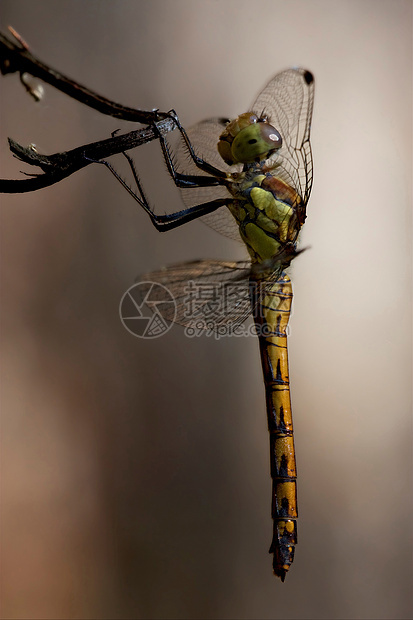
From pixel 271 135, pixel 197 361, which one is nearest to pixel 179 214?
pixel 271 135

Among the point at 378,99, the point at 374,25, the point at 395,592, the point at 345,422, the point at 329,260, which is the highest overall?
the point at 374,25

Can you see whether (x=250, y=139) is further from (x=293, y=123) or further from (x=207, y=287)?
(x=207, y=287)

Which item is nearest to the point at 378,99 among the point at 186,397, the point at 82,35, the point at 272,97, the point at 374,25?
the point at 374,25

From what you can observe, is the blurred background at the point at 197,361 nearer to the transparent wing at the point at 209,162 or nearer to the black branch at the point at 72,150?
the transparent wing at the point at 209,162

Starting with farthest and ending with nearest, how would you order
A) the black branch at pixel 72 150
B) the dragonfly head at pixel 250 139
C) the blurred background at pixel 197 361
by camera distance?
the blurred background at pixel 197 361
the dragonfly head at pixel 250 139
the black branch at pixel 72 150

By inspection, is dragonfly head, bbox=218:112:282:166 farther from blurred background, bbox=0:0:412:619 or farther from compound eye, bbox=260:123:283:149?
blurred background, bbox=0:0:412:619

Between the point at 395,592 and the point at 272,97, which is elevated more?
the point at 272,97

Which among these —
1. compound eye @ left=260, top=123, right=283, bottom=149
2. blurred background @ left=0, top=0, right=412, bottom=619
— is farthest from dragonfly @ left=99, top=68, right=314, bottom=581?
blurred background @ left=0, top=0, right=412, bottom=619

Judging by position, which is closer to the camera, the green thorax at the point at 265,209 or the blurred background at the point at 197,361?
the green thorax at the point at 265,209

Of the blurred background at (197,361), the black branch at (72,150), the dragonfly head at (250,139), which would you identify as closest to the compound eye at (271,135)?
the dragonfly head at (250,139)

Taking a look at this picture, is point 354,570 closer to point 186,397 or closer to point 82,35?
point 186,397
